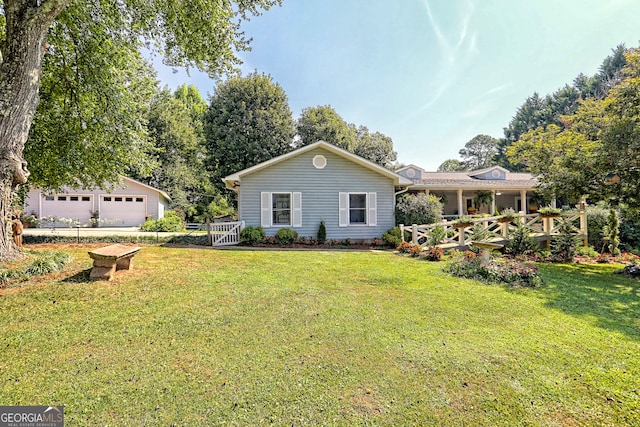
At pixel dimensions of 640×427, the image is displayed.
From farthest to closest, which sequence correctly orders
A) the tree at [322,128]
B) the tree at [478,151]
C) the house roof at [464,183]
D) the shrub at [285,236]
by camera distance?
the tree at [478,151], the tree at [322,128], the house roof at [464,183], the shrub at [285,236]

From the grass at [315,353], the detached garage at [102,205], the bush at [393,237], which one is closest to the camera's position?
the grass at [315,353]

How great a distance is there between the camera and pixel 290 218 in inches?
498

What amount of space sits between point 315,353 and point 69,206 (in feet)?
74.2

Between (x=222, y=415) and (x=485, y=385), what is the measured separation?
2.28m

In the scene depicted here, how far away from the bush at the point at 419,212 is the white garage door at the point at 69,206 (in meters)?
19.9

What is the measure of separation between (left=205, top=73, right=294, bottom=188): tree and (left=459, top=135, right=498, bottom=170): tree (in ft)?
136

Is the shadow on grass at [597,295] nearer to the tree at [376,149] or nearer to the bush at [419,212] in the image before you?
the bush at [419,212]

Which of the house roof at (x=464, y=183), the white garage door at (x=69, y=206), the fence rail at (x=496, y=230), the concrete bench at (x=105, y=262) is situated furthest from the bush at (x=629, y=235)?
the white garage door at (x=69, y=206)

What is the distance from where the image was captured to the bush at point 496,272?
6247 millimetres

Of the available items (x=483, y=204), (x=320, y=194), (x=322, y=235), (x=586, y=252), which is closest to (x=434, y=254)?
(x=322, y=235)

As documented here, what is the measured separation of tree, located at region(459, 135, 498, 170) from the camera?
48.8m

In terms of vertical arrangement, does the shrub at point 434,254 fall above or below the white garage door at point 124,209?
below

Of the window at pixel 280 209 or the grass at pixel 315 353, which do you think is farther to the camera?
the window at pixel 280 209

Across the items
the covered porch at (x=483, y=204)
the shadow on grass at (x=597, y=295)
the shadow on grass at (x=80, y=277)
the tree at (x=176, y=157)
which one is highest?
the tree at (x=176, y=157)
